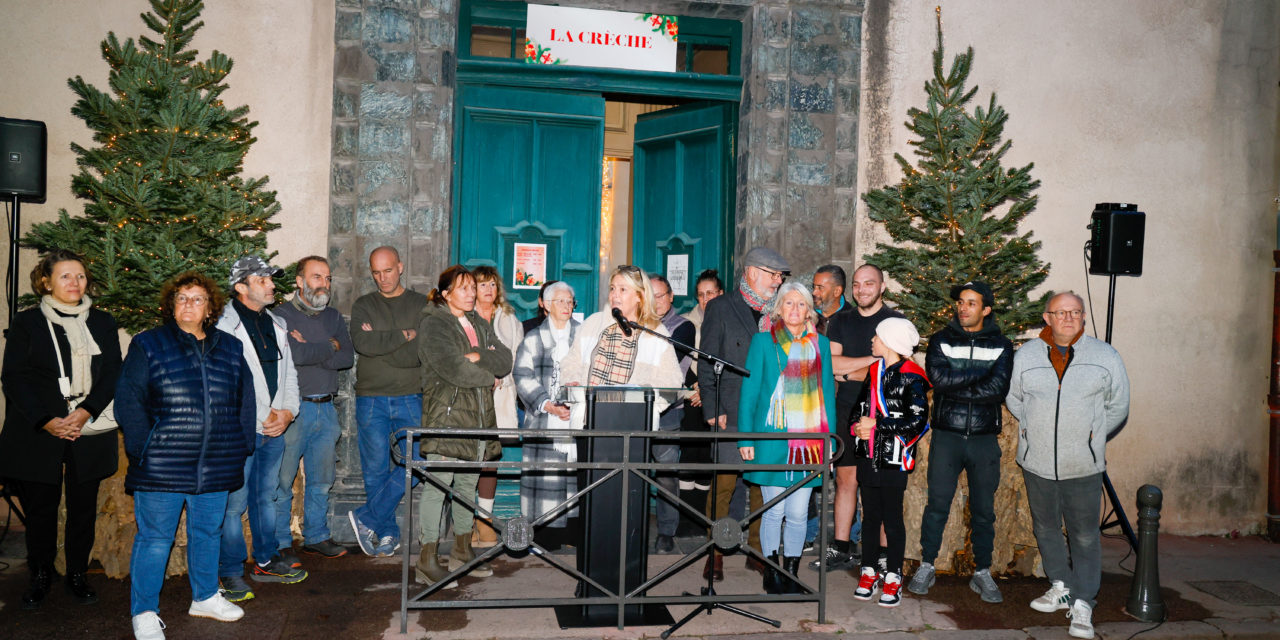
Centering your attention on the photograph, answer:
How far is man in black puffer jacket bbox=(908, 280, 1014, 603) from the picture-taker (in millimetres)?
5793

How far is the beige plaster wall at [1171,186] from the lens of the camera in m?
8.15

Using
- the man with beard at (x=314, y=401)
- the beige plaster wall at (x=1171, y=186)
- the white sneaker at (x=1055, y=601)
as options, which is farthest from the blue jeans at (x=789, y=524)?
the beige plaster wall at (x=1171, y=186)

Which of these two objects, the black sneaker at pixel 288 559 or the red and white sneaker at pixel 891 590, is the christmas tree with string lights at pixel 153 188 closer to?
the black sneaker at pixel 288 559

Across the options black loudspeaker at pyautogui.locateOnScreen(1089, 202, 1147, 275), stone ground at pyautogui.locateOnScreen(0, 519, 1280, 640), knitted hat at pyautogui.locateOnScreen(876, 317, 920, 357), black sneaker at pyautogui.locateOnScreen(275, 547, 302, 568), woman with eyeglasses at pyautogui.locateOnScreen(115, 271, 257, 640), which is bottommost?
stone ground at pyautogui.locateOnScreen(0, 519, 1280, 640)

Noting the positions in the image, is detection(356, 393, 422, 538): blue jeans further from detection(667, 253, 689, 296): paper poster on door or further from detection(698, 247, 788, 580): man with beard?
detection(667, 253, 689, 296): paper poster on door

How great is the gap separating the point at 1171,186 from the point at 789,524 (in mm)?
5338

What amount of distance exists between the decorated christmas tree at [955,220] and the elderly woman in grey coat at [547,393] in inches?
108

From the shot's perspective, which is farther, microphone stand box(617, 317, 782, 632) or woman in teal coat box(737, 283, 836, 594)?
woman in teal coat box(737, 283, 836, 594)

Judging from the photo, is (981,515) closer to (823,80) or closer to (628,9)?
(823,80)

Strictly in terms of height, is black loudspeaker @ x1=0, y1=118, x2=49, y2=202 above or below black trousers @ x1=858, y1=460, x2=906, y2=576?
above

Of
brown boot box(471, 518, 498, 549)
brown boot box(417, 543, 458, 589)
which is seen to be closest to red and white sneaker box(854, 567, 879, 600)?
brown boot box(417, 543, 458, 589)

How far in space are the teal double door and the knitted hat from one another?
2516 mm

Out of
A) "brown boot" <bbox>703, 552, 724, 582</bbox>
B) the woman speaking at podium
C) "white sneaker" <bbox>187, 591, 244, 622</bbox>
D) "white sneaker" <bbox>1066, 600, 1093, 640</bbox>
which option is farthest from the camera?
"brown boot" <bbox>703, 552, 724, 582</bbox>

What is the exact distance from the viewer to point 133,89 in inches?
245
